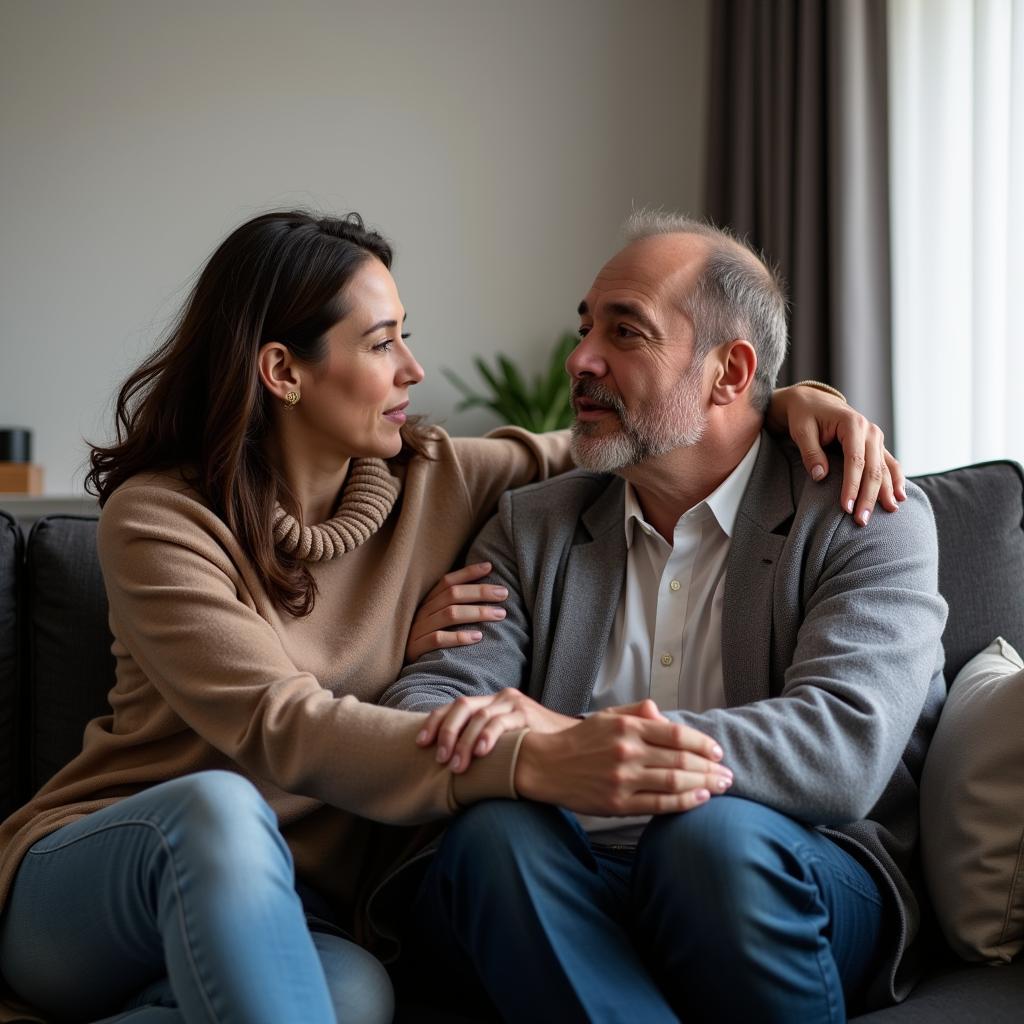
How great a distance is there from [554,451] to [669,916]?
962 millimetres

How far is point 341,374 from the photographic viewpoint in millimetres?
1770

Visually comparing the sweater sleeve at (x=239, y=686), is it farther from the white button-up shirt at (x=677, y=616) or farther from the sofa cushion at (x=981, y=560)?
the sofa cushion at (x=981, y=560)

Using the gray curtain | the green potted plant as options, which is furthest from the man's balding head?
the green potted plant

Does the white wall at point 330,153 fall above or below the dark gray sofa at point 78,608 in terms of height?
above

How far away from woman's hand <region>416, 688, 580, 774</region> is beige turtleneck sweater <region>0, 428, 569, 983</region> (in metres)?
0.02

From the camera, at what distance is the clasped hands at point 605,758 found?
1345mm

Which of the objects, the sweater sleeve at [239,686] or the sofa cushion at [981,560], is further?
the sofa cushion at [981,560]

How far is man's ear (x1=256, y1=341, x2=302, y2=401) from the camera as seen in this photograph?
1752 millimetres

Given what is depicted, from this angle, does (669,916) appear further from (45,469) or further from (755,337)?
(45,469)

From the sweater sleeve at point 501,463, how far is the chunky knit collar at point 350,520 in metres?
0.14

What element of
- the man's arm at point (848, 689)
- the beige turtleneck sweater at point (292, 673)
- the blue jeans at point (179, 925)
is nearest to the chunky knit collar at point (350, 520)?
the beige turtleneck sweater at point (292, 673)

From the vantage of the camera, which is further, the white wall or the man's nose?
the white wall

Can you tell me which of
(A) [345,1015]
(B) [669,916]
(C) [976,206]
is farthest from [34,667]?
(C) [976,206]

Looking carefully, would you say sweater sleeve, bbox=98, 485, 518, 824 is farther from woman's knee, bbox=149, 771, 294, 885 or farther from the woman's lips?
the woman's lips
